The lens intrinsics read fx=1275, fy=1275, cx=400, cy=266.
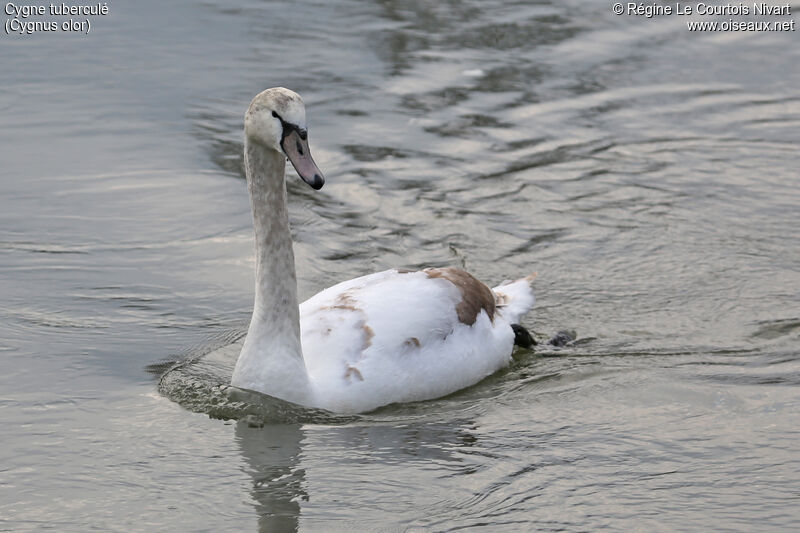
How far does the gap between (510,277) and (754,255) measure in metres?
1.87

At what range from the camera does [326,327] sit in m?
7.32

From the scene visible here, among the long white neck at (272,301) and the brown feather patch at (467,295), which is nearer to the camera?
the long white neck at (272,301)

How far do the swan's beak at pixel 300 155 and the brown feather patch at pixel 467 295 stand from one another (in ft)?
5.42

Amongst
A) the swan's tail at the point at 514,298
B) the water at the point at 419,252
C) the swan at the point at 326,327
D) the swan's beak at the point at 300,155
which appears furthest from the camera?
the swan's tail at the point at 514,298

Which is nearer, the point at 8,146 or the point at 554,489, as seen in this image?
the point at 554,489

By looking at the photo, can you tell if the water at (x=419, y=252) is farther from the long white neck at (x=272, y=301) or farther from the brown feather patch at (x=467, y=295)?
the brown feather patch at (x=467, y=295)

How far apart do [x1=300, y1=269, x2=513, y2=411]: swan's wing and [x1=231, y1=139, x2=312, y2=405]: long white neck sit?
20 cm

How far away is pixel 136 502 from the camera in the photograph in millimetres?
5902

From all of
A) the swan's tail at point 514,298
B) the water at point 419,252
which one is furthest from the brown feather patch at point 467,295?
the water at point 419,252

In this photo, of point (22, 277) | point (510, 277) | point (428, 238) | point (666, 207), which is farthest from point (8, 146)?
point (666, 207)

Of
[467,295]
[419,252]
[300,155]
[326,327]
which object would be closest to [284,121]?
[300,155]

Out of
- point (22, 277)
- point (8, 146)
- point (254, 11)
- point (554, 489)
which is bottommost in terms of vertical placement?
point (554, 489)

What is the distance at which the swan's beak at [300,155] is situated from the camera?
6387 mm

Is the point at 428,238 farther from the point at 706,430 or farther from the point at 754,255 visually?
the point at 706,430
